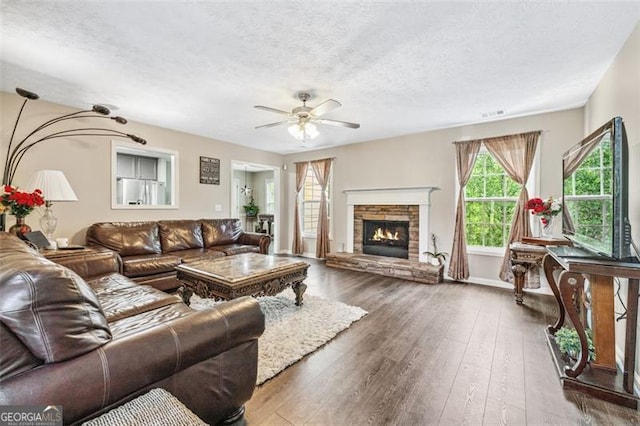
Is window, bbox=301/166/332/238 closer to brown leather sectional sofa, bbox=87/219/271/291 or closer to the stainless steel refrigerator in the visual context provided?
brown leather sectional sofa, bbox=87/219/271/291

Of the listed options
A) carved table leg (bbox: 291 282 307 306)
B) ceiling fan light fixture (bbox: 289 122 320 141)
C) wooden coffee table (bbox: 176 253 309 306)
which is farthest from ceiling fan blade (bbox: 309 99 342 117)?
carved table leg (bbox: 291 282 307 306)

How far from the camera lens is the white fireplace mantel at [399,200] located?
4.67 m

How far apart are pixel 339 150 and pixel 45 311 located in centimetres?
534

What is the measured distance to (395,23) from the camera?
6.40ft

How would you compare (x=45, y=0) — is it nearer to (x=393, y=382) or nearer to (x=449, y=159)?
(x=393, y=382)

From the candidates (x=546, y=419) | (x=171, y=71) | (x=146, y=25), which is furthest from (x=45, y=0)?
(x=546, y=419)

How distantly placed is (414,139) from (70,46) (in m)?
4.50

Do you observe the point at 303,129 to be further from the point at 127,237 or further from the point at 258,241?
the point at 127,237

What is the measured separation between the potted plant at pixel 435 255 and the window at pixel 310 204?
2613 mm

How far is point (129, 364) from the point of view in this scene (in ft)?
3.42

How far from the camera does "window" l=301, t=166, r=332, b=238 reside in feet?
20.9

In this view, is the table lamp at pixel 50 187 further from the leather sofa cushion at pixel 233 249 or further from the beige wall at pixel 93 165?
the leather sofa cushion at pixel 233 249

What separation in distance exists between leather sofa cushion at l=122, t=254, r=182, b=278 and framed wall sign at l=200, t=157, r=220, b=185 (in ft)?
6.38

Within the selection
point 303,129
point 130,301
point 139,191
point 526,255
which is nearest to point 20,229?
point 130,301
